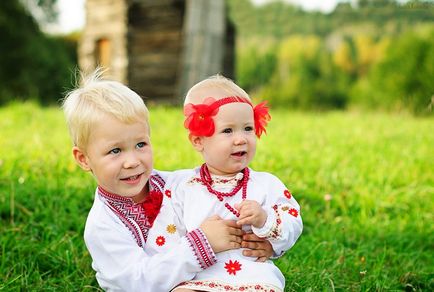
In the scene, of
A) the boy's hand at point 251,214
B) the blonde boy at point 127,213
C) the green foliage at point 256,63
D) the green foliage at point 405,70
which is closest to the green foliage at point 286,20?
the green foliage at point 256,63

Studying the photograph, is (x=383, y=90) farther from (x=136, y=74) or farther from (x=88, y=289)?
(x=88, y=289)

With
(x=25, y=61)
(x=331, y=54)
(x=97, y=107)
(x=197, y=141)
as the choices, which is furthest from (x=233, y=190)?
(x=331, y=54)

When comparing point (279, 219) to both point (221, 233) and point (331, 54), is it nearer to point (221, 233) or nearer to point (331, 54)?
point (221, 233)

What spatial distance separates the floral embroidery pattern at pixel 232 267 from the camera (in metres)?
2.21

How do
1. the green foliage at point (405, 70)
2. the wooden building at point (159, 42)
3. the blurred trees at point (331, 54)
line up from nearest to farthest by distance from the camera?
the wooden building at point (159, 42), the green foliage at point (405, 70), the blurred trees at point (331, 54)

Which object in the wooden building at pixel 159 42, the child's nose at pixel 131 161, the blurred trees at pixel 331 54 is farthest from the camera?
the blurred trees at pixel 331 54

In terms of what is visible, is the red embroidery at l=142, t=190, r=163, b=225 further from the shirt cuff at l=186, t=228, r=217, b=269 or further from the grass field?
the grass field

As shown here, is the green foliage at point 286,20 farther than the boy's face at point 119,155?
Yes

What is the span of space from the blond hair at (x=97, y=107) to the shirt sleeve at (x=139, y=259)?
0.35 m

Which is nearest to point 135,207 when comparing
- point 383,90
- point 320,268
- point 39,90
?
point 320,268

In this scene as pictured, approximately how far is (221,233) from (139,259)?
313mm

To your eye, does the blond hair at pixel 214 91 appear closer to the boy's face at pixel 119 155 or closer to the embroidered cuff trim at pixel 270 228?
the boy's face at pixel 119 155

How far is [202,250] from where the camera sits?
217 cm

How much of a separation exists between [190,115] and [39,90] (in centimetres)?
2430
